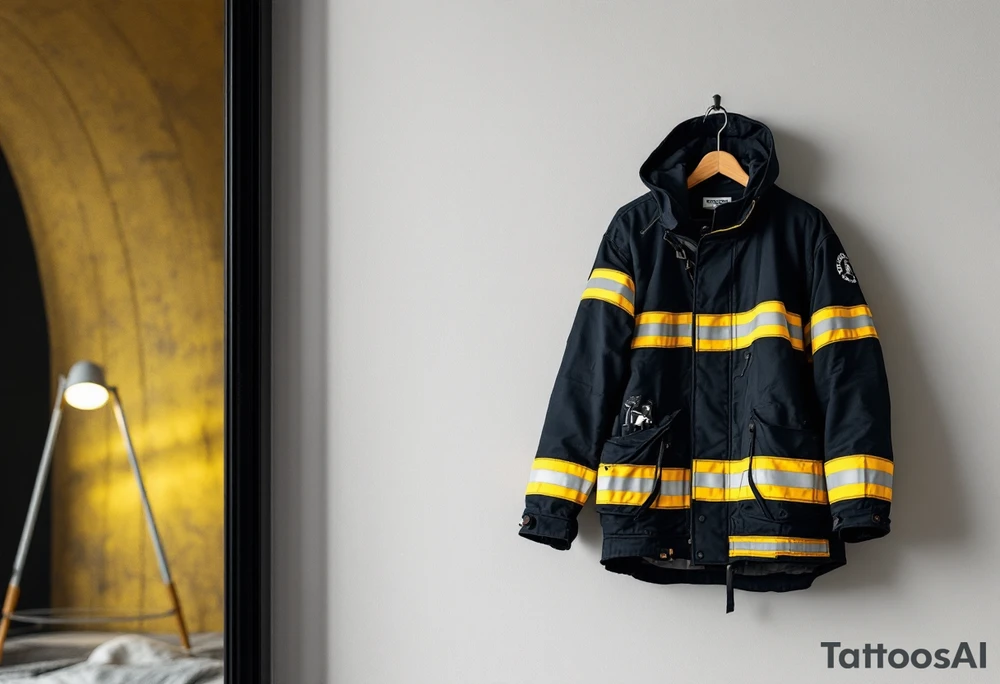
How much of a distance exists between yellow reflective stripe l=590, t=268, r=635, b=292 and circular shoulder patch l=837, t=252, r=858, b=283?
16.8 inches

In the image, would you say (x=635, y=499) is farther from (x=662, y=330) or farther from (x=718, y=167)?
(x=718, y=167)

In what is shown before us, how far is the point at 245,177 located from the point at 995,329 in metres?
1.70

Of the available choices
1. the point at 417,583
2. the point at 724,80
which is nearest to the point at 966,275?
the point at 724,80

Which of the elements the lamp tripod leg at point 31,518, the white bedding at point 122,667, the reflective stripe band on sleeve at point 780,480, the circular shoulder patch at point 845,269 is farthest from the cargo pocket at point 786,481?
the lamp tripod leg at point 31,518

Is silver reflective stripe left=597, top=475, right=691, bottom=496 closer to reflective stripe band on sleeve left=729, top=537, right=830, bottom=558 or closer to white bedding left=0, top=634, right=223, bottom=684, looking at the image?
reflective stripe band on sleeve left=729, top=537, right=830, bottom=558

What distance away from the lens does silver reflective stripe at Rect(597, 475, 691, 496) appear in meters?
1.67

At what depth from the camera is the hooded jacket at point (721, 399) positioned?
1.62m

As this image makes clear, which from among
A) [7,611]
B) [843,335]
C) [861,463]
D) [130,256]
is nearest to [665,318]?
[843,335]

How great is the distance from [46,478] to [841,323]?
155 cm

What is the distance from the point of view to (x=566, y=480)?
1694 mm

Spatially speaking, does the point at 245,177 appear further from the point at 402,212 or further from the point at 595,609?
the point at 595,609

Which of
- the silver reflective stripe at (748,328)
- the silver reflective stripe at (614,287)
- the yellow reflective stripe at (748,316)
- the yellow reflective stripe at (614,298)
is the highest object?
the silver reflective stripe at (614,287)

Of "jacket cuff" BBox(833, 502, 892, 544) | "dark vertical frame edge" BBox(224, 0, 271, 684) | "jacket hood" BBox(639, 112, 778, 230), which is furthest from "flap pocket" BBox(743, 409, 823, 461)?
"dark vertical frame edge" BBox(224, 0, 271, 684)

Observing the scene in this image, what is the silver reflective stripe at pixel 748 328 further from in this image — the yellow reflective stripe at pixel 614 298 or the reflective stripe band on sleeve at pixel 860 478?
the reflective stripe band on sleeve at pixel 860 478
